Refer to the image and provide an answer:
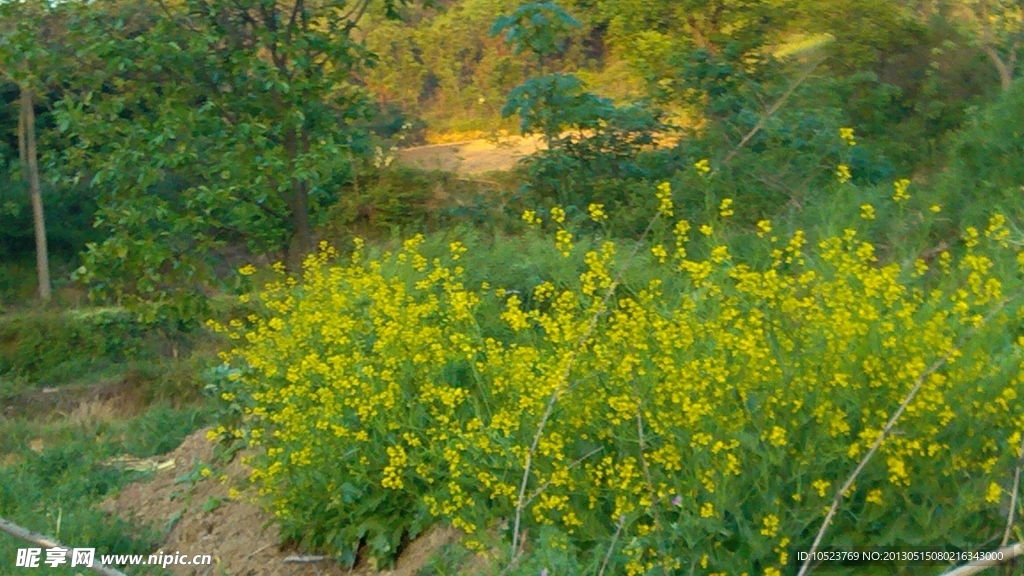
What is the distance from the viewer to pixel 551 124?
9172mm

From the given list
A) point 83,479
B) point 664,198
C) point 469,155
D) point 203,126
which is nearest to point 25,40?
point 203,126

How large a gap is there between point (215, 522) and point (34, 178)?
1798cm

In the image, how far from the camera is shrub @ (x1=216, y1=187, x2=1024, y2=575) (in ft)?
12.1

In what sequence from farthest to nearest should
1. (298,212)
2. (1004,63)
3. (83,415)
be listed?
(1004,63)
(83,415)
(298,212)

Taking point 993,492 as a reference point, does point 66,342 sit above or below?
below

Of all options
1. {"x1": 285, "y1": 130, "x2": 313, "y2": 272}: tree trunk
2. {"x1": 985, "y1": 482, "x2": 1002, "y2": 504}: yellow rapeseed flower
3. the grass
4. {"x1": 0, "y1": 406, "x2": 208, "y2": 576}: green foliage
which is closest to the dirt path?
{"x1": 285, "y1": 130, "x2": 313, "y2": 272}: tree trunk

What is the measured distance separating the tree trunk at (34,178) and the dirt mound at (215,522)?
53.6 feet

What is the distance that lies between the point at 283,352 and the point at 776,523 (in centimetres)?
248

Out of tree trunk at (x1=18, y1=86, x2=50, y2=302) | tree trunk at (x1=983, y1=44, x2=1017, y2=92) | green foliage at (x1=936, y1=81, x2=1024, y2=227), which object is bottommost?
tree trunk at (x1=18, y1=86, x2=50, y2=302)

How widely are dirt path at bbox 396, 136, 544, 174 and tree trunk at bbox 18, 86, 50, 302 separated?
831 centimetres

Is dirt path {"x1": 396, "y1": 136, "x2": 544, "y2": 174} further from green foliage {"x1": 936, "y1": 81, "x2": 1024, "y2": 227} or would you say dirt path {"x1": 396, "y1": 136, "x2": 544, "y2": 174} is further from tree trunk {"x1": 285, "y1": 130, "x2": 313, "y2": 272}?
green foliage {"x1": 936, "y1": 81, "x2": 1024, "y2": 227}

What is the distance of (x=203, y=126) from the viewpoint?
8.37 m

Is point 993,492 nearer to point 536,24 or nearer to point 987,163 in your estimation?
point 987,163

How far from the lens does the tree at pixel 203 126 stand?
820cm
